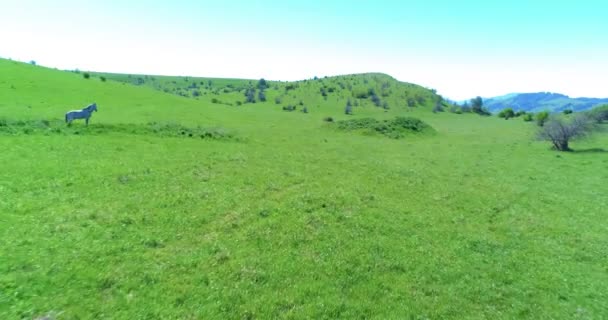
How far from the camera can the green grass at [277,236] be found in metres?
9.61

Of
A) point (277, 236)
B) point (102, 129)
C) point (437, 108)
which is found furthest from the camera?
point (437, 108)

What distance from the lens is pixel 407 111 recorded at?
395ft

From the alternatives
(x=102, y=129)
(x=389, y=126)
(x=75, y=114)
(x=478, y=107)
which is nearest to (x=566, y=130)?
(x=389, y=126)

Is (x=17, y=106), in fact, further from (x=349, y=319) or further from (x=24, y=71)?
(x=349, y=319)

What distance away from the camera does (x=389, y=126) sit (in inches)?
2331

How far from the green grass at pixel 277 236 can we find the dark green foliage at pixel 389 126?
27199 mm

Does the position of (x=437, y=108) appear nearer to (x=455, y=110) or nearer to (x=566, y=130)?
(x=455, y=110)

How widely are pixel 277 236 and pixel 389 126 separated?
49539 millimetres

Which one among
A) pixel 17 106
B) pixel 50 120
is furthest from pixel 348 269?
pixel 17 106

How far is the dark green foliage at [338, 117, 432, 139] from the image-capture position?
2259 inches

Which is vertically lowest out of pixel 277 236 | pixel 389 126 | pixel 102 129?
pixel 277 236

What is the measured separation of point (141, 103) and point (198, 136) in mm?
28372

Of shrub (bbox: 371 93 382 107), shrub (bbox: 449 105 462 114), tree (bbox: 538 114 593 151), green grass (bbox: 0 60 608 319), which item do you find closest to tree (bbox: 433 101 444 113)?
shrub (bbox: 449 105 462 114)

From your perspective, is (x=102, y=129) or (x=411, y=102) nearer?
(x=102, y=129)
